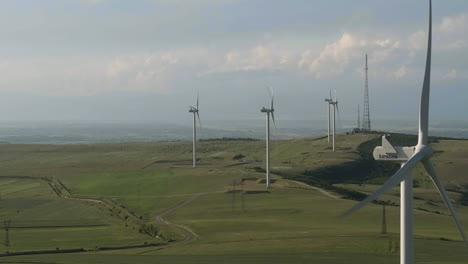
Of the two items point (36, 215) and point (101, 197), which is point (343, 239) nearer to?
point (36, 215)

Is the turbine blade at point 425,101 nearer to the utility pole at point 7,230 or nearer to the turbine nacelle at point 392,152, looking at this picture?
the turbine nacelle at point 392,152

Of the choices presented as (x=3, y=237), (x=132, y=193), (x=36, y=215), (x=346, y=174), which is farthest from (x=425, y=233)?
(x=346, y=174)

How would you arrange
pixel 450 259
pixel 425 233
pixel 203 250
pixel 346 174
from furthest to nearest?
pixel 346 174 < pixel 425 233 < pixel 203 250 < pixel 450 259

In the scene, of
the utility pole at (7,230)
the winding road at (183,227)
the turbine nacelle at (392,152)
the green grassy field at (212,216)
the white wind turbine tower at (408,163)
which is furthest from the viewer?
the winding road at (183,227)


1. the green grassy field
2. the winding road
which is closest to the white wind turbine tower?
the green grassy field

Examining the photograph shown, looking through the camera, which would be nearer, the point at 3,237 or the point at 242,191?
the point at 3,237

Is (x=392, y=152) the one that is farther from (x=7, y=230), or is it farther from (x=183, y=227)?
(x=7, y=230)

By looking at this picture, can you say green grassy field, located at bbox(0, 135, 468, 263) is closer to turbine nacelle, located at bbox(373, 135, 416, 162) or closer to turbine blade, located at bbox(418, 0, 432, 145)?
turbine nacelle, located at bbox(373, 135, 416, 162)

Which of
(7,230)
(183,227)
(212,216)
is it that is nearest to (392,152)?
(183,227)

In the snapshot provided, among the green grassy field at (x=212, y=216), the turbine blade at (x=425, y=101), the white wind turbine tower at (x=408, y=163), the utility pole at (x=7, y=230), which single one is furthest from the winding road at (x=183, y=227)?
the turbine blade at (x=425, y=101)
